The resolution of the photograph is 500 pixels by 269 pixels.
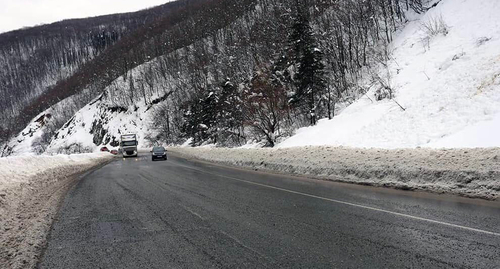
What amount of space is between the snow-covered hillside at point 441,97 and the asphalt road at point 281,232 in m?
6.67

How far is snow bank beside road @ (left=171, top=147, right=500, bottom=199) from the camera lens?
905 cm

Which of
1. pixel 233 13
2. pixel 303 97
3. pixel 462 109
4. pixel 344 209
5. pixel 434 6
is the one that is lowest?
pixel 344 209

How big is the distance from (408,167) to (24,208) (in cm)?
1221

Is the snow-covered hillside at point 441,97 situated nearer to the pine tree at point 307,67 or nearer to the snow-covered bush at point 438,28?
the snow-covered bush at point 438,28

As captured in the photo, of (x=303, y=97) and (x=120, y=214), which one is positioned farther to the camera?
(x=303, y=97)

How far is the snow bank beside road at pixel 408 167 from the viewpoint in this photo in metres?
9.05

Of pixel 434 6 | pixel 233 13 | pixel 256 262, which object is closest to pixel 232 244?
pixel 256 262

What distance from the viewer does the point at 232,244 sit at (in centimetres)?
562

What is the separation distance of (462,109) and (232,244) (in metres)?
15.8

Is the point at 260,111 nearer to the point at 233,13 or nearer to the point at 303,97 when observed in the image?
the point at 303,97

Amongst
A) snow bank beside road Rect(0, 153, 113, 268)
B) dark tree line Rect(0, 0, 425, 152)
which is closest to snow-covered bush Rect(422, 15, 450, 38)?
dark tree line Rect(0, 0, 425, 152)

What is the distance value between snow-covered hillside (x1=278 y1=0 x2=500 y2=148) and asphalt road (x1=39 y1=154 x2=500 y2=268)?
6.67 metres

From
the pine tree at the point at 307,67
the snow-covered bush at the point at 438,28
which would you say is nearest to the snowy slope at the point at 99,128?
the pine tree at the point at 307,67

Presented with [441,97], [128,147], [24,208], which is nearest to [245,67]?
[128,147]
